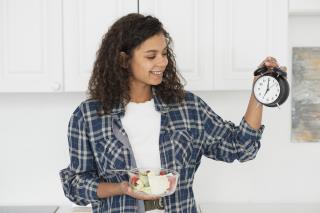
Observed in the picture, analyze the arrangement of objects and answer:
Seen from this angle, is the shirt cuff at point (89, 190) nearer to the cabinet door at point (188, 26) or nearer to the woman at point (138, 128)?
the woman at point (138, 128)

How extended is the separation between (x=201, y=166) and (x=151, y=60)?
93cm

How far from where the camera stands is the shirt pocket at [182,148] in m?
1.49

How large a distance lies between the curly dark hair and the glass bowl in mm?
299

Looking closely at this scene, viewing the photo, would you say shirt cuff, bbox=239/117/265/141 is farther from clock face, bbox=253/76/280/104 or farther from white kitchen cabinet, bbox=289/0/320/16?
white kitchen cabinet, bbox=289/0/320/16

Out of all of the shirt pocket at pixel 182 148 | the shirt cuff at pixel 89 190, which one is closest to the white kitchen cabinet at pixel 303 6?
the shirt pocket at pixel 182 148

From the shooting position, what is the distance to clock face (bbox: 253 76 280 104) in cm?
141

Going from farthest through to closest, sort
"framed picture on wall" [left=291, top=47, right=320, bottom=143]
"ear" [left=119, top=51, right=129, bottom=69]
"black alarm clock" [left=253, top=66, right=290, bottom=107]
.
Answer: "framed picture on wall" [left=291, top=47, right=320, bottom=143], "ear" [left=119, top=51, right=129, bottom=69], "black alarm clock" [left=253, top=66, right=290, bottom=107]

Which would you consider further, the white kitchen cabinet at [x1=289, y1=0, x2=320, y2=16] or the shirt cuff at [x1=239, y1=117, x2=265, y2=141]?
the white kitchen cabinet at [x1=289, y1=0, x2=320, y2=16]

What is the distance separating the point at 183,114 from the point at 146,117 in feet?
0.44

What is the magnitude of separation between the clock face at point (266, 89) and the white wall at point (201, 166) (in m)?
0.77

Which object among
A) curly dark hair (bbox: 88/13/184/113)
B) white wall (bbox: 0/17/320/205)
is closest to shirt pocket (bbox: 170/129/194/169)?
curly dark hair (bbox: 88/13/184/113)

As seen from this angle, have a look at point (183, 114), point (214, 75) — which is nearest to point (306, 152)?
point (214, 75)

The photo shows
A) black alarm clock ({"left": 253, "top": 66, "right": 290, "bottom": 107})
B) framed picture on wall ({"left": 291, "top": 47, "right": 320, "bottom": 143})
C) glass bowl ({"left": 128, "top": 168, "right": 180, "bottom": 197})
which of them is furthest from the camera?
framed picture on wall ({"left": 291, "top": 47, "right": 320, "bottom": 143})

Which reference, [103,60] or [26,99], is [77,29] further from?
[26,99]
